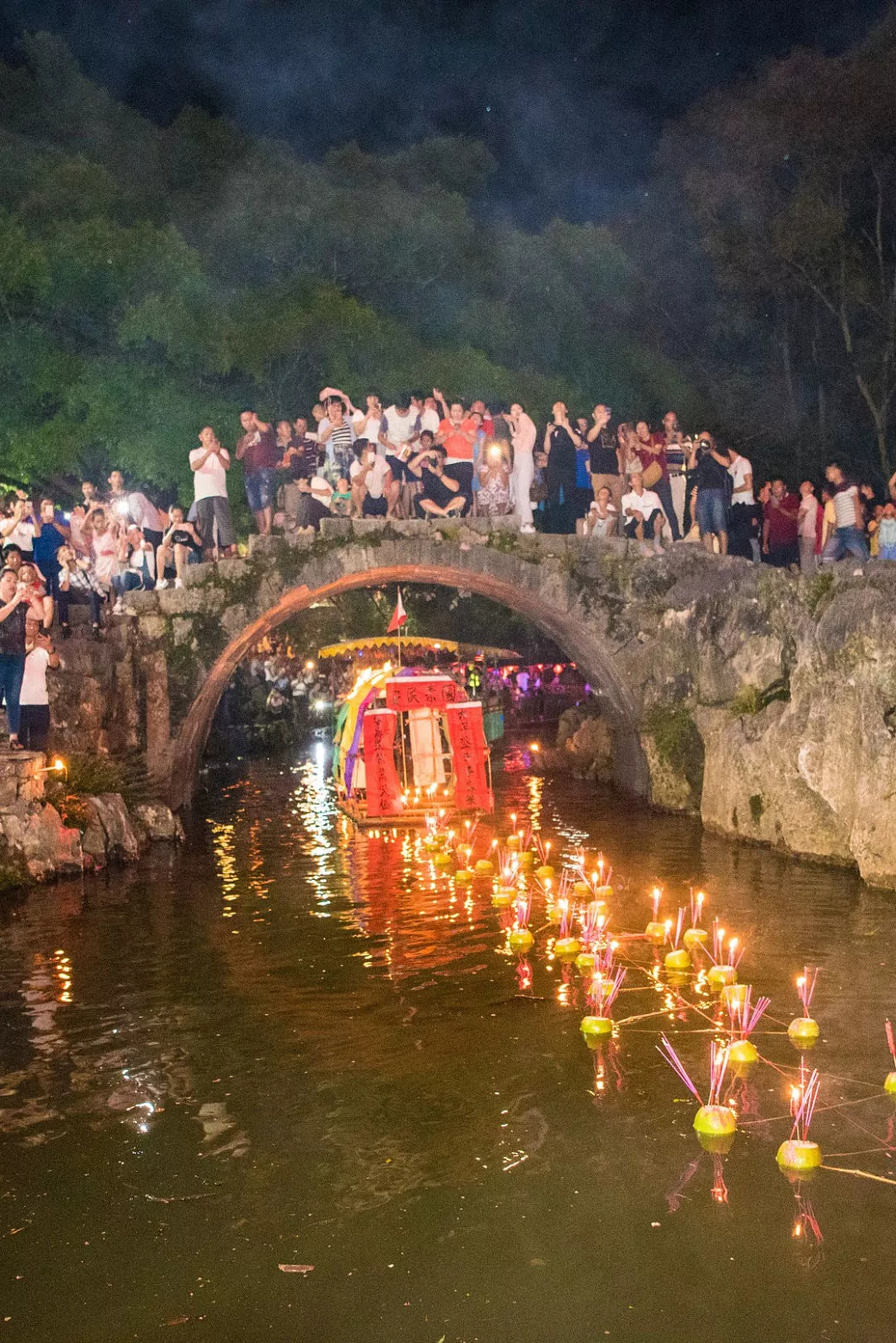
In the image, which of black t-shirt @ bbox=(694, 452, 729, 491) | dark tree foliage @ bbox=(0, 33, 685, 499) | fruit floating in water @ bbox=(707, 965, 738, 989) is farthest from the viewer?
dark tree foliage @ bbox=(0, 33, 685, 499)

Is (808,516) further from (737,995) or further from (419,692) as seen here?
(737,995)

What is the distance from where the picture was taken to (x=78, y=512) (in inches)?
774

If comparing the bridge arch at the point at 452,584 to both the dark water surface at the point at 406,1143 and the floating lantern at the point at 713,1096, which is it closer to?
the dark water surface at the point at 406,1143

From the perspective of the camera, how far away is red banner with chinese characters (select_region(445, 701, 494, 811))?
19.0 m

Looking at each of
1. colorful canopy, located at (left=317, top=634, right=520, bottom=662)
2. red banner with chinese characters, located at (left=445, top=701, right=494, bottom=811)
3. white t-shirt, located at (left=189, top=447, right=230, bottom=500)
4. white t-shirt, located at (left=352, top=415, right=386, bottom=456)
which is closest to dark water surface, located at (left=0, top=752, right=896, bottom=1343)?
red banner with chinese characters, located at (left=445, top=701, right=494, bottom=811)

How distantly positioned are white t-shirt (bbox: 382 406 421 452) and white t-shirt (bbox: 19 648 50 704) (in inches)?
244

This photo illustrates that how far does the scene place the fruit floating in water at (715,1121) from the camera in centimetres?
754

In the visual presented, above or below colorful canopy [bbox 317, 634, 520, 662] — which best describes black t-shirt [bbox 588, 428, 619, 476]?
above

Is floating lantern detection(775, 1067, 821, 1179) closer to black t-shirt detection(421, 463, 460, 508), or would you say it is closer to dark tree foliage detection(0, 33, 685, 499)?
black t-shirt detection(421, 463, 460, 508)

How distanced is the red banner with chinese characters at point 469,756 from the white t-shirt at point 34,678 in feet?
18.7

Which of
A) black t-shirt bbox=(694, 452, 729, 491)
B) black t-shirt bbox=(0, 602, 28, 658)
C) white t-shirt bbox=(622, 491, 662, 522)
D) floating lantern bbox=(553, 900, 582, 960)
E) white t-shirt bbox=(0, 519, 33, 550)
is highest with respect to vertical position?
black t-shirt bbox=(694, 452, 729, 491)

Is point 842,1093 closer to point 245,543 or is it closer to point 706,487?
point 706,487

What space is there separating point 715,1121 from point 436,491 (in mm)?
13493

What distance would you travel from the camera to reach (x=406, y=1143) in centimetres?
763
